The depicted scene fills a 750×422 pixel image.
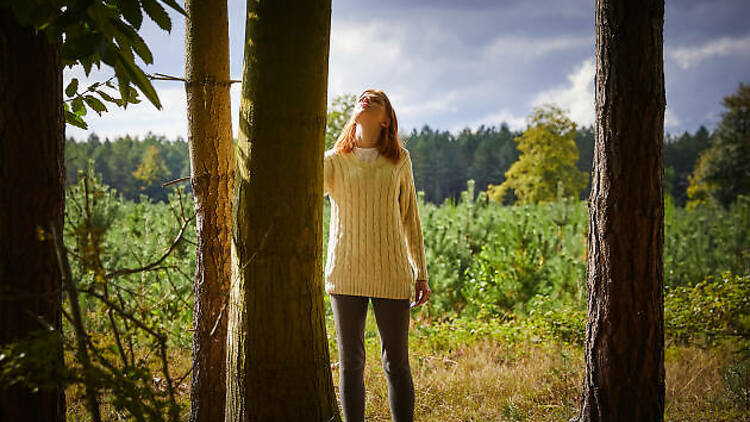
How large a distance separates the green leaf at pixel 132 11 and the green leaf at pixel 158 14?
0.9 inches

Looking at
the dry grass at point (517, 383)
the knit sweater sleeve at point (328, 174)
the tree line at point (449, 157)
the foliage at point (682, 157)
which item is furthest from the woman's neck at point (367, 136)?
the foliage at point (682, 157)

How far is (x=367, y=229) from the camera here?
212 centimetres

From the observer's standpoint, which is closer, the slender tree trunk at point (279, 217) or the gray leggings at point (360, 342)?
the slender tree trunk at point (279, 217)

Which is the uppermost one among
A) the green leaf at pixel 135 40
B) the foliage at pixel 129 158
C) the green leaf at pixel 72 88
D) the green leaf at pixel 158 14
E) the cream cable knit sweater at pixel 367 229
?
the foliage at pixel 129 158

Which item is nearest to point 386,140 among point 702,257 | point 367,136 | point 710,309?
point 367,136

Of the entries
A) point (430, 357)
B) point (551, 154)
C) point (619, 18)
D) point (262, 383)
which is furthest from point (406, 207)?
point (551, 154)

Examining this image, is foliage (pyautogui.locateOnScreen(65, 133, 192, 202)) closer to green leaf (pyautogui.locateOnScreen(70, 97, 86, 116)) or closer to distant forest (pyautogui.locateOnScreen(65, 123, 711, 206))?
distant forest (pyautogui.locateOnScreen(65, 123, 711, 206))

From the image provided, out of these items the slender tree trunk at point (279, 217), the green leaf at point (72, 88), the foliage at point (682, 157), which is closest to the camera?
the slender tree trunk at point (279, 217)

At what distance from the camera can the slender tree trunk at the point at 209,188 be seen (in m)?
2.22

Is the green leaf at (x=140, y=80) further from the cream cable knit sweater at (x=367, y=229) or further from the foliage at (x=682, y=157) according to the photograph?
the foliage at (x=682, y=157)

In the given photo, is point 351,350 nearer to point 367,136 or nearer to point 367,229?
point 367,229

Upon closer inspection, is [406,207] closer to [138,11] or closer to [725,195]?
[138,11]

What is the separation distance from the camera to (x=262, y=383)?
70.5 inches

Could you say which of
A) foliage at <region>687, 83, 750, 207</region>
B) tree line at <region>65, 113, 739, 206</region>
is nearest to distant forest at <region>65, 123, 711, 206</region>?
tree line at <region>65, 113, 739, 206</region>
